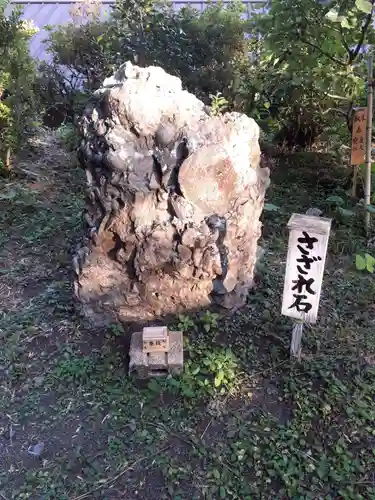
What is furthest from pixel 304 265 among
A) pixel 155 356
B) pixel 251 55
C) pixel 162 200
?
pixel 251 55

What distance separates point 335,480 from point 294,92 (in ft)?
13.1

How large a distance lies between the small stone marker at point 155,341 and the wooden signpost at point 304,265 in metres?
0.78

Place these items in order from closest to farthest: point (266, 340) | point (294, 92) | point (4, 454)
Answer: point (4, 454) < point (266, 340) < point (294, 92)

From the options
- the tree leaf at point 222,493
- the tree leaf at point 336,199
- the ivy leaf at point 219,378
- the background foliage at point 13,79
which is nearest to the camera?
the tree leaf at point 222,493

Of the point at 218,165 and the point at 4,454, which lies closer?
the point at 4,454

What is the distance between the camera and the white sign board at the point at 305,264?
2.83 metres

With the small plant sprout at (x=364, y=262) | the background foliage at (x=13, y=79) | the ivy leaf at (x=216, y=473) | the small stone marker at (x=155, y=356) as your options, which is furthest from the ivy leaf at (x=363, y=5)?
the background foliage at (x=13, y=79)

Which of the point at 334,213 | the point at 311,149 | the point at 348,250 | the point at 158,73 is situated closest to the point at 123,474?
the point at 158,73

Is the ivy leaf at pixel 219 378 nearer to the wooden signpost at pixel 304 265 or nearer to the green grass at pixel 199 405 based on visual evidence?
the green grass at pixel 199 405

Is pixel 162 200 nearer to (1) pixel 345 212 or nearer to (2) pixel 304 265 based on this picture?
(2) pixel 304 265

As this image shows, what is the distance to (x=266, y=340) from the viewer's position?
3.43 metres

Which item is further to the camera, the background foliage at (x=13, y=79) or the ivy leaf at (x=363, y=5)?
the background foliage at (x=13, y=79)

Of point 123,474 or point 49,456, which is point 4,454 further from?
point 123,474

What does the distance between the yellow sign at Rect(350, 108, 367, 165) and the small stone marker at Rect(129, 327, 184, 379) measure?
2.65 m
